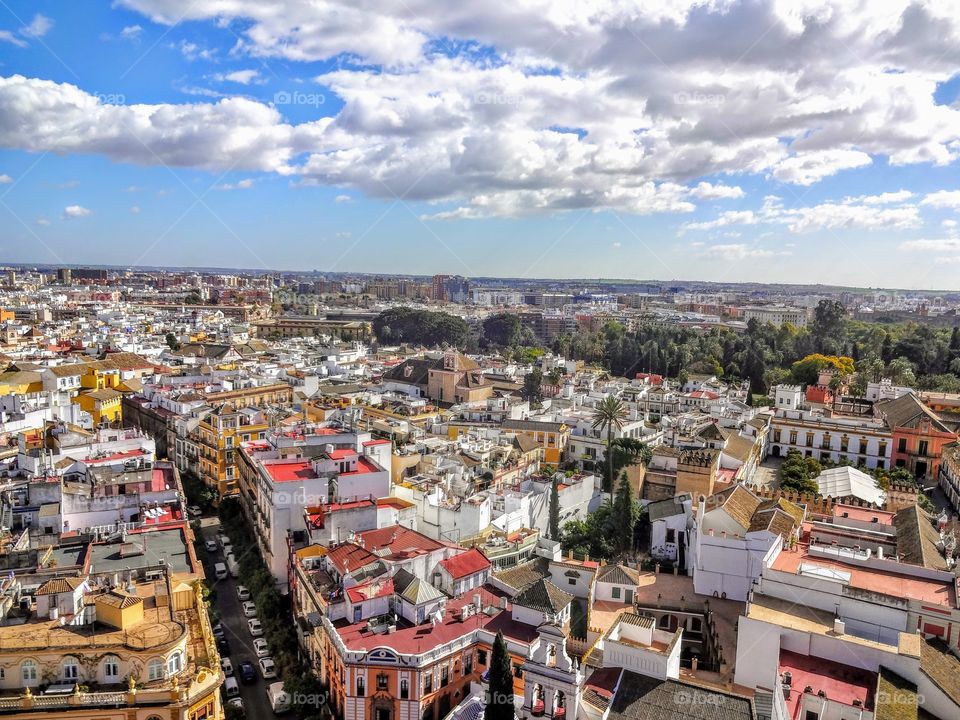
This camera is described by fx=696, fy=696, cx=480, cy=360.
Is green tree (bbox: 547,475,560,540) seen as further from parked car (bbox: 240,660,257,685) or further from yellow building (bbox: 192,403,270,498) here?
yellow building (bbox: 192,403,270,498)

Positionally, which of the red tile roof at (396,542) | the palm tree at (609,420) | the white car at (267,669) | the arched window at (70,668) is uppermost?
the palm tree at (609,420)

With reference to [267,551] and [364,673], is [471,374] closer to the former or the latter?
[267,551]

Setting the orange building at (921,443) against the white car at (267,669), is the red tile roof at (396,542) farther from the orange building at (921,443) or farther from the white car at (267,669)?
the orange building at (921,443)

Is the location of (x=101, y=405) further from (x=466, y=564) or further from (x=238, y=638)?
(x=466, y=564)

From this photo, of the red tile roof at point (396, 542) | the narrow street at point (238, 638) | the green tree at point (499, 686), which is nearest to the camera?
the green tree at point (499, 686)

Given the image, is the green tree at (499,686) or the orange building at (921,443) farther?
the orange building at (921,443)

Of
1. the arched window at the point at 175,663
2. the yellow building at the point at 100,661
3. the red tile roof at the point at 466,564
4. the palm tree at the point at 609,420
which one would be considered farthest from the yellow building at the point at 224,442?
the arched window at the point at 175,663

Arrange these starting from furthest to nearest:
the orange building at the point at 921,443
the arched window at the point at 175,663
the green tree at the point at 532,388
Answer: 1. the green tree at the point at 532,388
2. the orange building at the point at 921,443
3. the arched window at the point at 175,663

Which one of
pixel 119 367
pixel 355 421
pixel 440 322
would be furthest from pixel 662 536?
pixel 440 322
